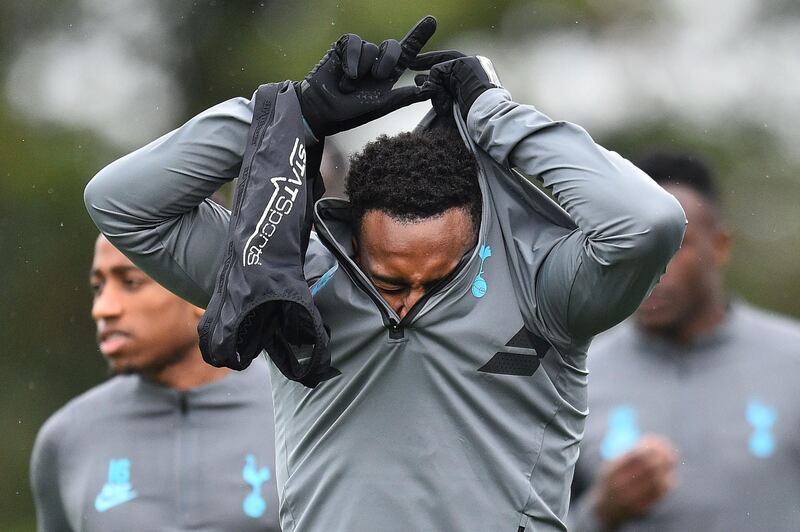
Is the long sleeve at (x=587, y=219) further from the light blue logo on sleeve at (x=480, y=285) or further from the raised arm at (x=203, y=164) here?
the raised arm at (x=203, y=164)

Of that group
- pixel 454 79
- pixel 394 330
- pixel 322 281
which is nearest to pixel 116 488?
pixel 322 281

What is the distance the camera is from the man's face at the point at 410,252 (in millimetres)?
3400

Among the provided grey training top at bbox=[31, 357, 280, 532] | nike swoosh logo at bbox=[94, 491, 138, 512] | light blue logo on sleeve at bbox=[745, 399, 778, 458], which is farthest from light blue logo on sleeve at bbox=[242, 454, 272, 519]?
light blue logo on sleeve at bbox=[745, 399, 778, 458]

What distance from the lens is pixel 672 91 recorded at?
13.5 meters

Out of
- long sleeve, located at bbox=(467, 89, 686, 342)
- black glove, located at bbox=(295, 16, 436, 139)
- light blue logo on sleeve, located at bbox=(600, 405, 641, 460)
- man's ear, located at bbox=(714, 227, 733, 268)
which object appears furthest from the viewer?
man's ear, located at bbox=(714, 227, 733, 268)

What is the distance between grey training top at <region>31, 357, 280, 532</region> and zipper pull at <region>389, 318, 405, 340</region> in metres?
1.80

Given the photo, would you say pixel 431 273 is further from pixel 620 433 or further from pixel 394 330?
pixel 620 433

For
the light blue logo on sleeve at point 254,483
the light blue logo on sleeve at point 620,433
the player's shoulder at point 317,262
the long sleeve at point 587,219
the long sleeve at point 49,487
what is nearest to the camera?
the long sleeve at point 587,219

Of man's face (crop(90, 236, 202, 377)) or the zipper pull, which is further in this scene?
man's face (crop(90, 236, 202, 377))

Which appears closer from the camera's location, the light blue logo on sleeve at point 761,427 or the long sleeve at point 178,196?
the long sleeve at point 178,196

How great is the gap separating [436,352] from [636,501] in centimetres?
233

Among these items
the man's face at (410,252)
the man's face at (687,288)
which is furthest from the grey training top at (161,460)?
the man's face at (410,252)

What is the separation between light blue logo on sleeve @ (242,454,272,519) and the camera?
5012 millimetres

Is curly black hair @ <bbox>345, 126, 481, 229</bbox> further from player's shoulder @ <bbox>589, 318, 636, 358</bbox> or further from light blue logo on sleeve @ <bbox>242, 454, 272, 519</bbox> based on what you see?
player's shoulder @ <bbox>589, 318, 636, 358</bbox>
